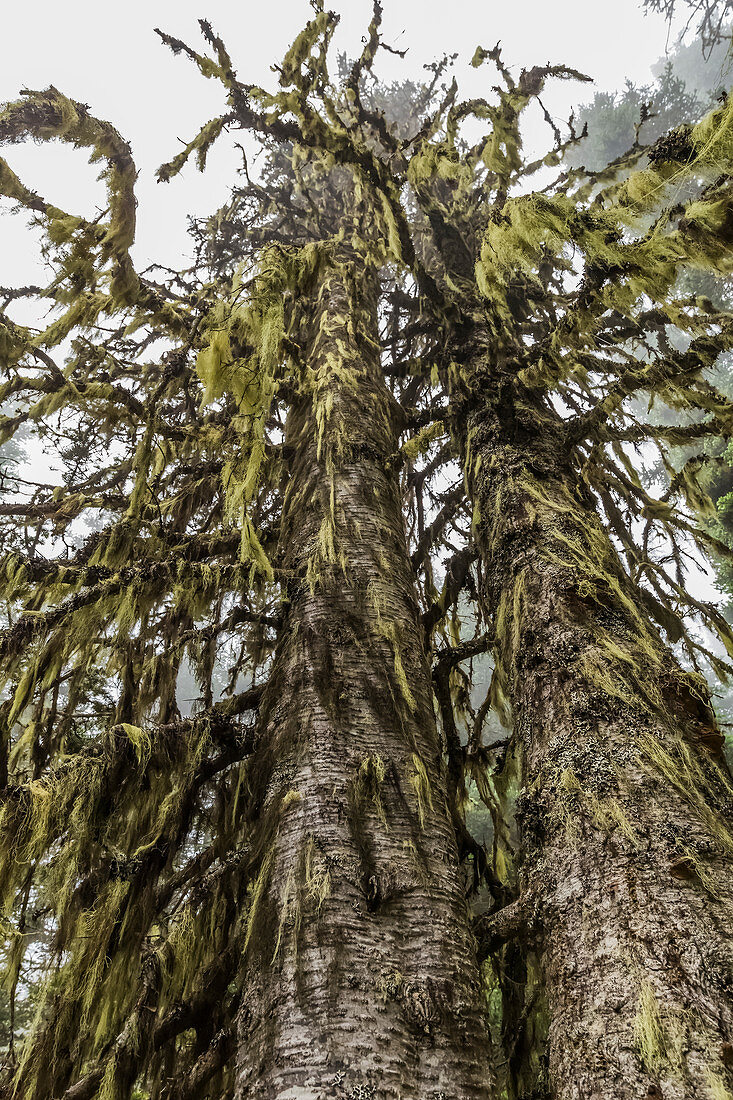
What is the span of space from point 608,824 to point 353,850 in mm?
799

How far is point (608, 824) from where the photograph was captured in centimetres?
182

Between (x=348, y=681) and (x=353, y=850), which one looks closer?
(x=353, y=850)

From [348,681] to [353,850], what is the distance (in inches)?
24.9

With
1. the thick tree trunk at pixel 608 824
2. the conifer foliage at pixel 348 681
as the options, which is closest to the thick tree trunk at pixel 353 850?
the conifer foliage at pixel 348 681

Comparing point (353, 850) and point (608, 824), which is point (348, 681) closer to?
point (353, 850)

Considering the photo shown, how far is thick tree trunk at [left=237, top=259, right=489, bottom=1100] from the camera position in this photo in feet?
4.71

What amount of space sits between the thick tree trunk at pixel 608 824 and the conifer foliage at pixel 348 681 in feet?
0.04

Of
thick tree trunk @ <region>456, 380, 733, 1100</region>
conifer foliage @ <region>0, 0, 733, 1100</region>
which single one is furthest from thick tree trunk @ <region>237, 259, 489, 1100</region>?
thick tree trunk @ <region>456, 380, 733, 1100</region>

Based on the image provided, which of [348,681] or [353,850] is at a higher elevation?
[348,681]

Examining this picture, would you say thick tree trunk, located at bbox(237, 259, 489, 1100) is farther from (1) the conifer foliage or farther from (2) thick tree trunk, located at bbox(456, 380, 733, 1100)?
(2) thick tree trunk, located at bbox(456, 380, 733, 1100)

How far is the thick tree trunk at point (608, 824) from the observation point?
142 cm

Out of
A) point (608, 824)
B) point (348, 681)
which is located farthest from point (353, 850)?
point (608, 824)

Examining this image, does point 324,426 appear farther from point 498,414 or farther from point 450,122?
point 450,122

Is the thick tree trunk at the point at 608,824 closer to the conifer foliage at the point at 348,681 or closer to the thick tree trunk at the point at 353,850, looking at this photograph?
the conifer foliage at the point at 348,681
